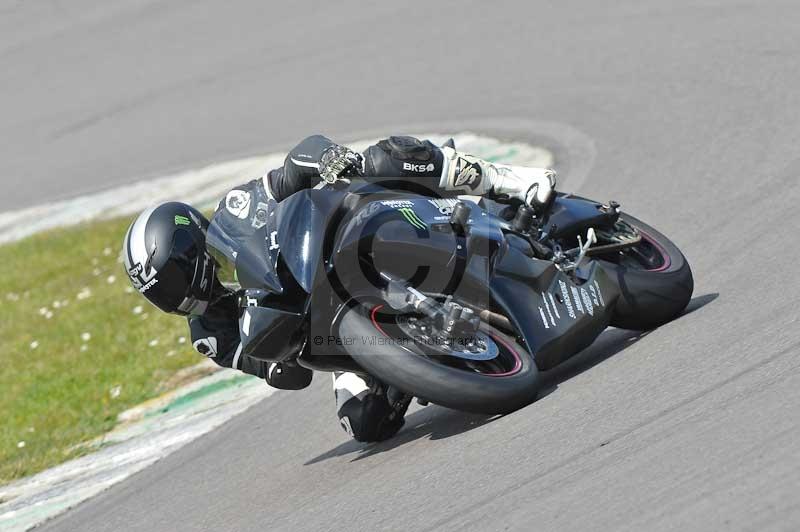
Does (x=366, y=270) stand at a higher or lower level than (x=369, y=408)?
higher

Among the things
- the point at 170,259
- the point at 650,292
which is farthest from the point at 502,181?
the point at 170,259

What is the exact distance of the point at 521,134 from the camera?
1000cm

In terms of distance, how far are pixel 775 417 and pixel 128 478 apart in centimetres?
379

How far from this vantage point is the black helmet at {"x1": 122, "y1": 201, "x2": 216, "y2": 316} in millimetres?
5234

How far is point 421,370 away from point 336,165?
94cm

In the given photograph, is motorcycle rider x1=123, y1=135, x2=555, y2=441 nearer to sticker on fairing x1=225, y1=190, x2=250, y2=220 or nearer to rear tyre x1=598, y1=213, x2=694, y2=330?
sticker on fairing x1=225, y1=190, x2=250, y2=220

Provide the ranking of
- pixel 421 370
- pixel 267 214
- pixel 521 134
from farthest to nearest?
pixel 521 134
pixel 267 214
pixel 421 370

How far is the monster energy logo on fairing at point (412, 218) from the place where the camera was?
497 centimetres

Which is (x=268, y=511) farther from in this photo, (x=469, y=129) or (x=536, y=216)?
(x=469, y=129)

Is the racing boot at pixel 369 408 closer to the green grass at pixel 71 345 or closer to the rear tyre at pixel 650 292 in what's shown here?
the rear tyre at pixel 650 292

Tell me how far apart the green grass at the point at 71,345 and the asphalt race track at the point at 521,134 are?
118cm

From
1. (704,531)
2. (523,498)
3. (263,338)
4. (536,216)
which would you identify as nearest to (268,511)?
(263,338)

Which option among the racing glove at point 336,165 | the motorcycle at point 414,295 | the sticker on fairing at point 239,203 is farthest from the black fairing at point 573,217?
the sticker on fairing at point 239,203

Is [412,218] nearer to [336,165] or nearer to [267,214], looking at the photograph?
[336,165]
